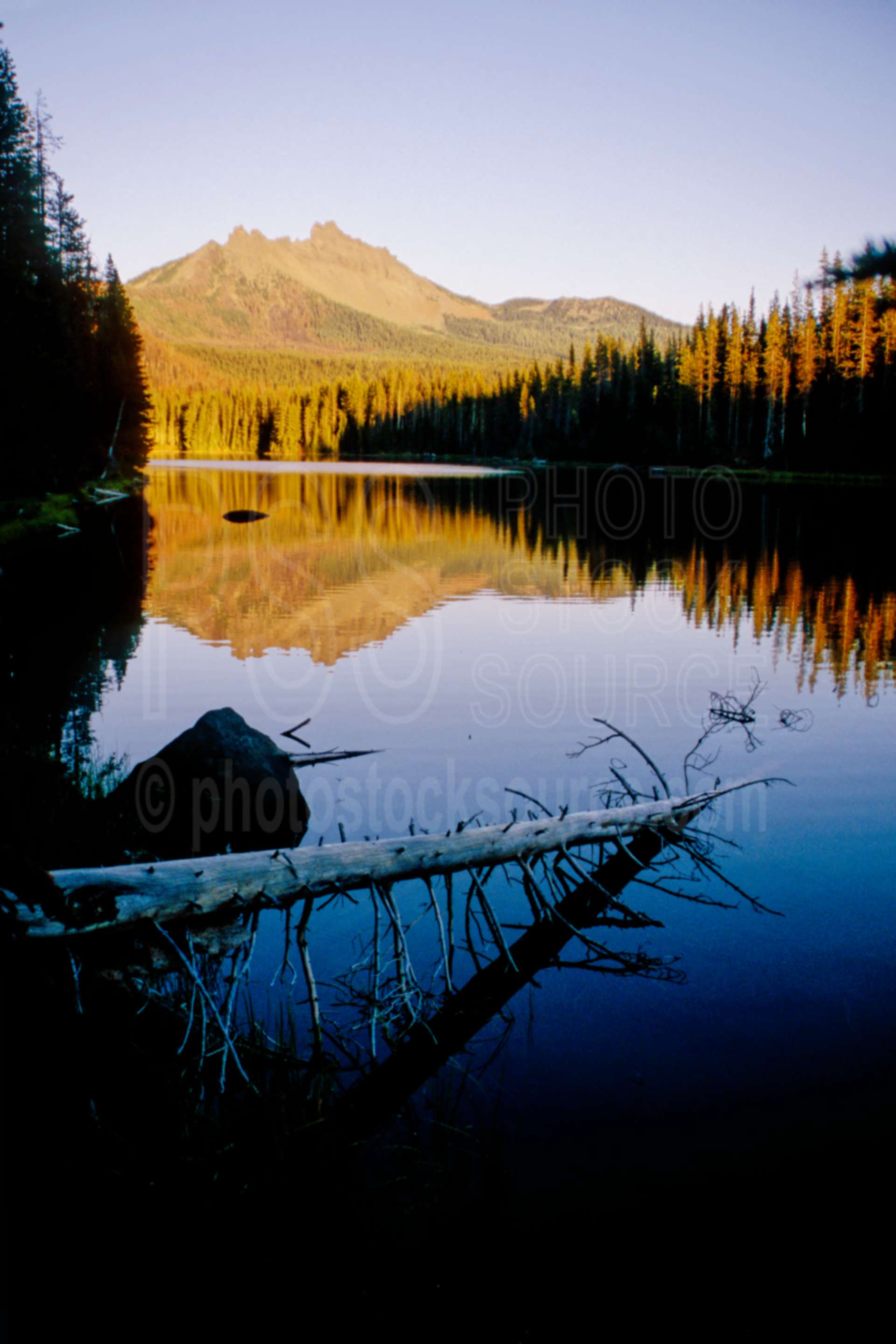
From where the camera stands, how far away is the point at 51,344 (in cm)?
3788

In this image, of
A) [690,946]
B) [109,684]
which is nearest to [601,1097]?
[690,946]

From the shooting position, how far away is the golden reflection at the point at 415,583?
20156mm

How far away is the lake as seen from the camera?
19.0ft

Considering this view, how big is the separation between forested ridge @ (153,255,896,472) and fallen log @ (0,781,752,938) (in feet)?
111

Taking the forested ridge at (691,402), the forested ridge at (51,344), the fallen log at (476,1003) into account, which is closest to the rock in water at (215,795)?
the fallen log at (476,1003)

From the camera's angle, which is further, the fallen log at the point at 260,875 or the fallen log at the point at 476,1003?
the fallen log at the point at 476,1003

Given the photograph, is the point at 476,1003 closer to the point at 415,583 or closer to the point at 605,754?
the point at 605,754

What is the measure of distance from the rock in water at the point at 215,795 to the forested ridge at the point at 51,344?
2287cm

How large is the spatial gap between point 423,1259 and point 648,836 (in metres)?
3.96

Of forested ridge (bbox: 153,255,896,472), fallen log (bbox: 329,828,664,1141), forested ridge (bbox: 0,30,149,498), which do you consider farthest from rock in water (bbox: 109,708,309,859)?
forested ridge (bbox: 153,255,896,472)

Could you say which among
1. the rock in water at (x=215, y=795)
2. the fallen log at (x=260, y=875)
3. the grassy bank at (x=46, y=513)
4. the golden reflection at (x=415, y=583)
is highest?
the grassy bank at (x=46, y=513)

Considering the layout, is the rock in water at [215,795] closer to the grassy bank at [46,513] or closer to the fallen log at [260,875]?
the fallen log at [260,875]

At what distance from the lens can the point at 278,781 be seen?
31.8 feet

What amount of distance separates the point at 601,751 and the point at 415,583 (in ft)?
54.0
